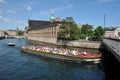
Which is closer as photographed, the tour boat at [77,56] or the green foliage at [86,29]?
the tour boat at [77,56]

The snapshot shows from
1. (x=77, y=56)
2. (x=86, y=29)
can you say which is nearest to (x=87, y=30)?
(x=86, y=29)

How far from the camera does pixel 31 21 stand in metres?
162

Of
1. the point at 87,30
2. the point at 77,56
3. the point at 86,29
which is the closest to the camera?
the point at 77,56

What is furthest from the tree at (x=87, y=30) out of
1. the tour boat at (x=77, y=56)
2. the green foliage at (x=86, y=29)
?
the tour boat at (x=77, y=56)

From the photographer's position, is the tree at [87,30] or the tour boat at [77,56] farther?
the tree at [87,30]

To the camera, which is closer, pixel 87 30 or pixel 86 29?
pixel 86 29

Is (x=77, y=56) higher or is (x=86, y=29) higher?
(x=86, y=29)

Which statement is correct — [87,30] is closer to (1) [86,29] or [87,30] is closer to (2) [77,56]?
(1) [86,29]

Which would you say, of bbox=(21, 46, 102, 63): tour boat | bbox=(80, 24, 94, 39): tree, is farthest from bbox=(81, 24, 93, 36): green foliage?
bbox=(21, 46, 102, 63): tour boat

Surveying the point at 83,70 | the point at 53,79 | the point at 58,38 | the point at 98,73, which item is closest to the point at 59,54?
the point at 83,70

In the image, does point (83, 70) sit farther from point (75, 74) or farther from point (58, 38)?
point (58, 38)

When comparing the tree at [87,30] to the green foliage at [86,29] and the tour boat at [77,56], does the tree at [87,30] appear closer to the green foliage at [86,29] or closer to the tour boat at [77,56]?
the green foliage at [86,29]

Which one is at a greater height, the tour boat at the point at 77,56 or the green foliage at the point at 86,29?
the green foliage at the point at 86,29

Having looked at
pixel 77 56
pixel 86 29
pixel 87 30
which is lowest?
pixel 77 56
